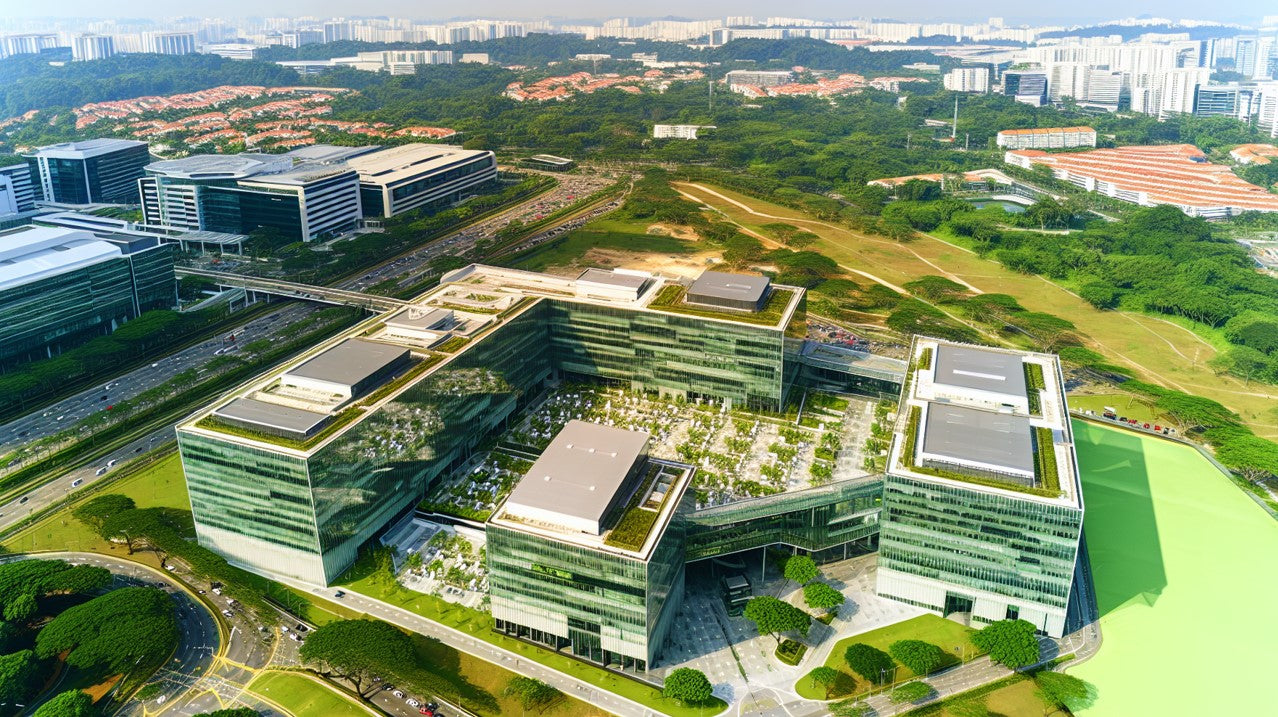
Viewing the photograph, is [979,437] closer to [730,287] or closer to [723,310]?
[723,310]

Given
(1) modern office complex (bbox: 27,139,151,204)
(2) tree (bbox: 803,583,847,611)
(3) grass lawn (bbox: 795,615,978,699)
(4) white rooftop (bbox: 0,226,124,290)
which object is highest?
(1) modern office complex (bbox: 27,139,151,204)

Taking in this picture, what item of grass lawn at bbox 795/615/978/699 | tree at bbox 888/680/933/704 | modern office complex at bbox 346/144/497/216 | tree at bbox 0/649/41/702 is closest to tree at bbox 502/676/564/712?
grass lawn at bbox 795/615/978/699

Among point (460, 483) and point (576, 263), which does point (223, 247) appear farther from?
point (460, 483)

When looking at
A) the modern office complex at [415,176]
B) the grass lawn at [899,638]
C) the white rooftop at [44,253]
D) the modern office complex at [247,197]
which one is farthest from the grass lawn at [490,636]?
the modern office complex at [415,176]

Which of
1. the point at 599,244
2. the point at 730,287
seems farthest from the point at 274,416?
the point at 599,244

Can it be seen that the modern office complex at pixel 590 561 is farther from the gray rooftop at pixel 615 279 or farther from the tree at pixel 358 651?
the gray rooftop at pixel 615 279

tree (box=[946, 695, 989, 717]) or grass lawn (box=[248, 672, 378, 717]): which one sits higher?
grass lawn (box=[248, 672, 378, 717])

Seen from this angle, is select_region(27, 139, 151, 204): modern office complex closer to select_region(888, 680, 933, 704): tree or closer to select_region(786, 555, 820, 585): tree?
select_region(786, 555, 820, 585): tree
